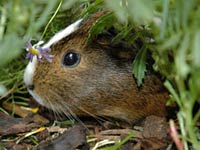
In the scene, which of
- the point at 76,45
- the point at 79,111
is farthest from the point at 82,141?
the point at 76,45

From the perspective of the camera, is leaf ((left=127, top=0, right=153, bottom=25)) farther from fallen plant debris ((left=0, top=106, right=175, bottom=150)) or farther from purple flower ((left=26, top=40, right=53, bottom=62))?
purple flower ((left=26, top=40, right=53, bottom=62))

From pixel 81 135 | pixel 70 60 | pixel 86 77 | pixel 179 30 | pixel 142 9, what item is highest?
pixel 142 9

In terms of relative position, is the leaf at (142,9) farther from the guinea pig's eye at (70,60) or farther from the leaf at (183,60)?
the guinea pig's eye at (70,60)

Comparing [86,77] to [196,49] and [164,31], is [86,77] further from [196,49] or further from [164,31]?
[196,49]

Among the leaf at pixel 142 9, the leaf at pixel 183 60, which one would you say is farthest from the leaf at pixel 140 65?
the leaf at pixel 142 9

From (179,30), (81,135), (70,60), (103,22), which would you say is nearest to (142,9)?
(179,30)

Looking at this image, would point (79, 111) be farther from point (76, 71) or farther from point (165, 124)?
point (165, 124)
